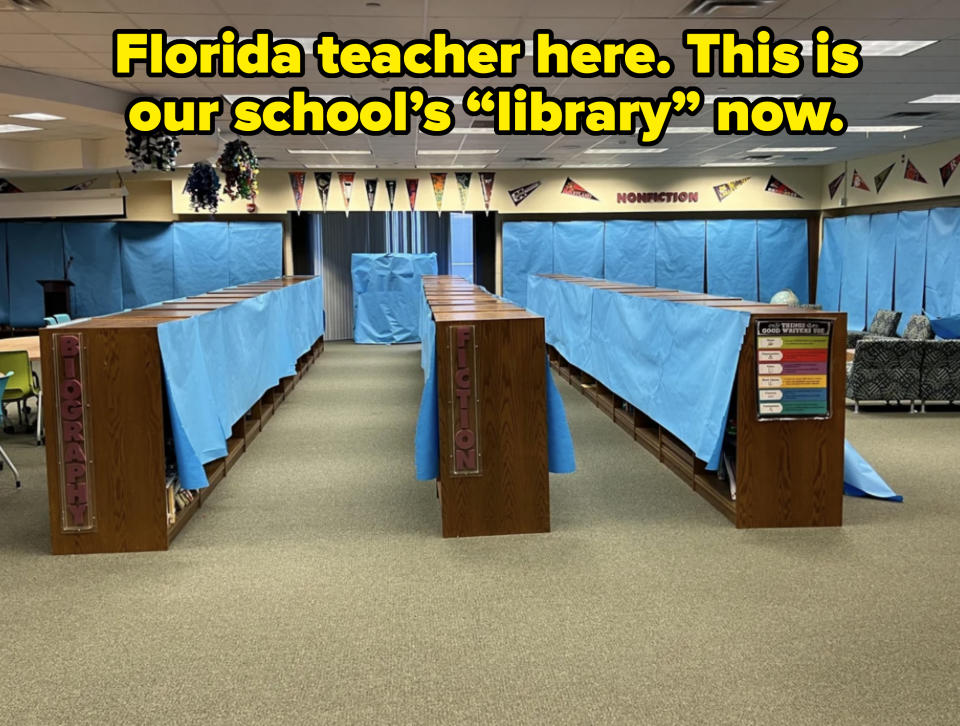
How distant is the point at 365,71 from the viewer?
22.4ft

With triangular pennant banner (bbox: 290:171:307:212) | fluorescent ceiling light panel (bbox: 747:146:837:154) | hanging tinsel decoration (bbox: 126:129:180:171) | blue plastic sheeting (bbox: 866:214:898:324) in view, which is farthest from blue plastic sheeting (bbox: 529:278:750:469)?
triangular pennant banner (bbox: 290:171:307:212)

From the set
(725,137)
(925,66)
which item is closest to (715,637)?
(925,66)

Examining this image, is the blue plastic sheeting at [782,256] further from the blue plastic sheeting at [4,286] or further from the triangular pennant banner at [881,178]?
the blue plastic sheeting at [4,286]

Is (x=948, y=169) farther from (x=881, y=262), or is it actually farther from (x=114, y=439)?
(x=114, y=439)

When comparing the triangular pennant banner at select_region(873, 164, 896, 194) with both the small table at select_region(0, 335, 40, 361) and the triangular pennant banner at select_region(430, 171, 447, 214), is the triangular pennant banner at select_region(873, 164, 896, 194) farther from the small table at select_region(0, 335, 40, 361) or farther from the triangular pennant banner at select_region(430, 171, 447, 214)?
the small table at select_region(0, 335, 40, 361)

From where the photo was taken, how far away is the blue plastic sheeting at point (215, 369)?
15.8 ft

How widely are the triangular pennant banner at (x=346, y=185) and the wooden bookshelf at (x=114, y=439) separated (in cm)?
1078

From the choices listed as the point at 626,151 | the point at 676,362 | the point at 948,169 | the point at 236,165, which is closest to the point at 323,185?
the point at 626,151

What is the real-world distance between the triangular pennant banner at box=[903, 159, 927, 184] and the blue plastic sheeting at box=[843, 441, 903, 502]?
8.42 meters

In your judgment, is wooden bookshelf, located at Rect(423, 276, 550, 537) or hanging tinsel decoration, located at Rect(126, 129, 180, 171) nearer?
wooden bookshelf, located at Rect(423, 276, 550, 537)

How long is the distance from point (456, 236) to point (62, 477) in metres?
12.8

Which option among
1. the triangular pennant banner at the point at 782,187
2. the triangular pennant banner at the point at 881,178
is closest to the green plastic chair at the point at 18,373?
the triangular pennant banner at the point at 881,178

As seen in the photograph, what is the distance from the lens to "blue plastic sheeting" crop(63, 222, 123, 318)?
1473 centimetres

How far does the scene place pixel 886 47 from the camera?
6.88 m
